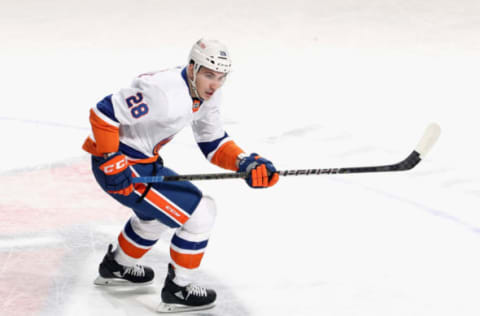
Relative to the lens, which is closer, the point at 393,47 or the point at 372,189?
the point at 372,189

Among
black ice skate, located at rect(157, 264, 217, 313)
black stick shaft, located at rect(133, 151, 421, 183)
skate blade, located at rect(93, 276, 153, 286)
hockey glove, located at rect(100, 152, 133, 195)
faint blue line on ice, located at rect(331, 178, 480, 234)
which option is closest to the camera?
hockey glove, located at rect(100, 152, 133, 195)

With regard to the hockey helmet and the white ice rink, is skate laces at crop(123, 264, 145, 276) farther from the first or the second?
the hockey helmet

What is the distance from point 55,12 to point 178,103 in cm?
530

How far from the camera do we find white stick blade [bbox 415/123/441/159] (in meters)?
2.83

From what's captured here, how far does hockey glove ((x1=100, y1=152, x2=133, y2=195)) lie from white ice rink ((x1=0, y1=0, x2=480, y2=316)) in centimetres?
48

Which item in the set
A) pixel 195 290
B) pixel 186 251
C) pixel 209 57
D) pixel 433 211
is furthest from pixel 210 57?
pixel 433 211

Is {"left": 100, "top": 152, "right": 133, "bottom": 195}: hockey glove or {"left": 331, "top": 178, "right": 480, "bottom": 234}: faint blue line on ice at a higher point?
{"left": 100, "top": 152, "right": 133, "bottom": 195}: hockey glove

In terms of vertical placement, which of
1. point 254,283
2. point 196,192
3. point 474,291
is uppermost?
point 196,192

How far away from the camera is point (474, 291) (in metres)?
2.97

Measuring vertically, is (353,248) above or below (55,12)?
above

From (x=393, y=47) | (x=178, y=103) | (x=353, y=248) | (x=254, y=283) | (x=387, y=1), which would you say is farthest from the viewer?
(x=387, y=1)

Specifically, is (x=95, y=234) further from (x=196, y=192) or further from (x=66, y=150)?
(x=66, y=150)

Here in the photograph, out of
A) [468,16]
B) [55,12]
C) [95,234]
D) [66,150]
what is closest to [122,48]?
[55,12]

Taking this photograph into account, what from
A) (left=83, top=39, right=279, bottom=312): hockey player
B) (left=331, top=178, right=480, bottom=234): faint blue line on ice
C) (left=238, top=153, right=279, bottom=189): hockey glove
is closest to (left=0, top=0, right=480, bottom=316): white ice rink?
(left=331, top=178, right=480, bottom=234): faint blue line on ice
